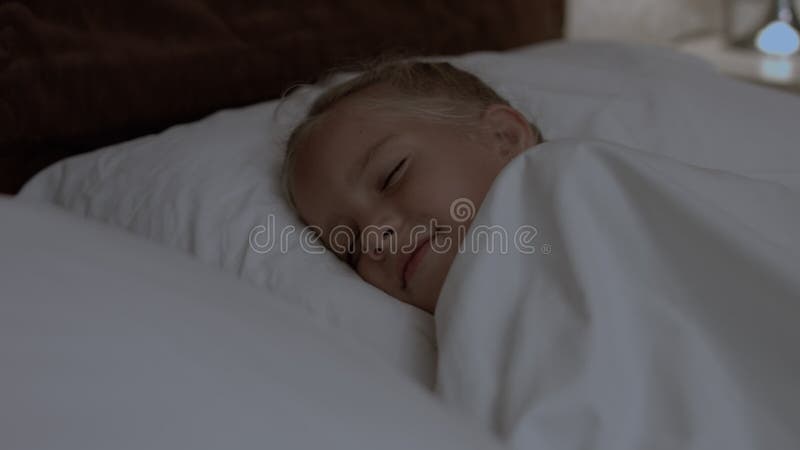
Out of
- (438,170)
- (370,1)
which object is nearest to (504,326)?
(438,170)

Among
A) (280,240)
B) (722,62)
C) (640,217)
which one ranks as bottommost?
(722,62)

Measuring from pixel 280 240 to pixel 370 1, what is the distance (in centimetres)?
54

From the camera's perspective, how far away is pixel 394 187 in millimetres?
812

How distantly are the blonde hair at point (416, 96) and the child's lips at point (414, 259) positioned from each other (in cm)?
16

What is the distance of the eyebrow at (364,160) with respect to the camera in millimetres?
831

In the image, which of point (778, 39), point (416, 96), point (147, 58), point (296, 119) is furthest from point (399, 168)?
point (778, 39)

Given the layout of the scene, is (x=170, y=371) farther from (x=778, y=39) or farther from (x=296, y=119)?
(x=778, y=39)

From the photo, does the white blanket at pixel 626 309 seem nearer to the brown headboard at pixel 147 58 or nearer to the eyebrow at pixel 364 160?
the eyebrow at pixel 364 160

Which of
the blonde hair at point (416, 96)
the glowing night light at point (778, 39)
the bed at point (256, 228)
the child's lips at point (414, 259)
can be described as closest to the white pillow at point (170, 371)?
the bed at point (256, 228)

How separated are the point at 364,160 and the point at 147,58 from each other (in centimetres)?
36

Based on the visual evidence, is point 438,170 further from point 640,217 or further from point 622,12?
point 622,12

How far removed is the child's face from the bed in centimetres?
3

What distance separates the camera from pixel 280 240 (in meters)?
0.84

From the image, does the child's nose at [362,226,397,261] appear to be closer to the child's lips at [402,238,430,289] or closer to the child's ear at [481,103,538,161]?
the child's lips at [402,238,430,289]
